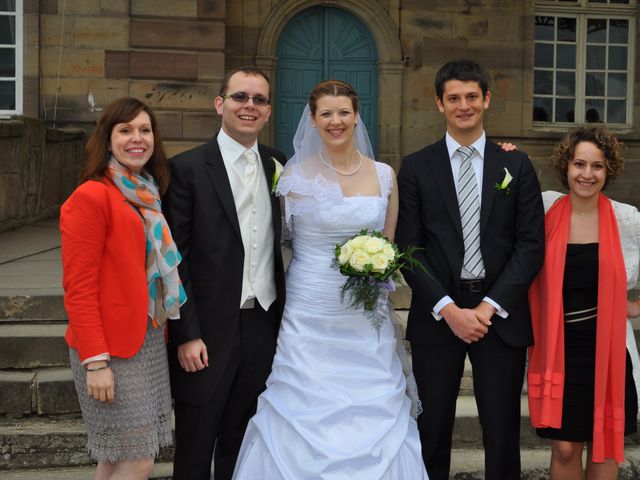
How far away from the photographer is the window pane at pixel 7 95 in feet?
34.7

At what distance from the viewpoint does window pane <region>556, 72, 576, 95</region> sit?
1242cm

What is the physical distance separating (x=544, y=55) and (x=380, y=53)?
268cm

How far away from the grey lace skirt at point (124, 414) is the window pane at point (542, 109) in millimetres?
10159

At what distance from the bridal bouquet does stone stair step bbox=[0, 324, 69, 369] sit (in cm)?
209

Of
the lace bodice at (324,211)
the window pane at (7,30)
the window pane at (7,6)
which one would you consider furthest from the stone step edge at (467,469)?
the window pane at (7,6)

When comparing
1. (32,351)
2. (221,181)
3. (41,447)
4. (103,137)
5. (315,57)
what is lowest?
(41,447)

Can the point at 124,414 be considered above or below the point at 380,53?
below

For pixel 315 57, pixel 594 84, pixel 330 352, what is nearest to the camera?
pixel 330 352

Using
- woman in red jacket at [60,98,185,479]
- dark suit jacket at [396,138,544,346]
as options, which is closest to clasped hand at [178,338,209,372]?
woman in red jacket at [60,98,185,479]

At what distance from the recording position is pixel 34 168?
8727mm

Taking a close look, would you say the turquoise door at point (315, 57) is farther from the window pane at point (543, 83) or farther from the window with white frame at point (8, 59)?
the window with white frame at point (8, 59)

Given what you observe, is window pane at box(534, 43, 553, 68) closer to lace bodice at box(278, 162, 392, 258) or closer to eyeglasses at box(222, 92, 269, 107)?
lace bodice at box(278, 162, 392, 258)

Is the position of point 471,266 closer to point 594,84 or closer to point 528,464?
point 528,464

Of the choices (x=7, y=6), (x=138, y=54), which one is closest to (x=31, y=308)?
(x=138, y=54)
